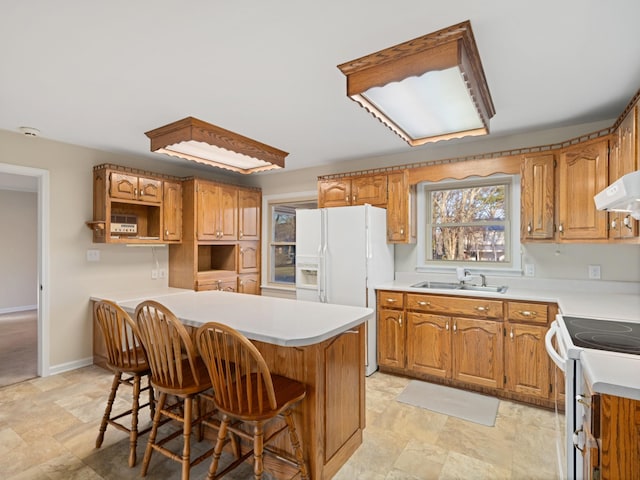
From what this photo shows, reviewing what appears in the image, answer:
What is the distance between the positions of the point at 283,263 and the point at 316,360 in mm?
3327

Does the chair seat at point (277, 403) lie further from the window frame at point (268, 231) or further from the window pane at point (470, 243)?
the window frame at point (268, 231)

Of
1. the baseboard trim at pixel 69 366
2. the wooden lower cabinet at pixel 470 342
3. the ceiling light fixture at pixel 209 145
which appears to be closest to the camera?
the ceiling light fixture at pixel 209 145

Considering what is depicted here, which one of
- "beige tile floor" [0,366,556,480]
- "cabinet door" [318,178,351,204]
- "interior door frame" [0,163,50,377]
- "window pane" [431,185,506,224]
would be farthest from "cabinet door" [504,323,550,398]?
"interior door frame" [0,163,50,377]

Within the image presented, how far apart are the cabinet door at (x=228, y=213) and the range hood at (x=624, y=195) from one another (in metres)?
3.91

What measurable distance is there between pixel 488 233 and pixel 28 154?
4684mm

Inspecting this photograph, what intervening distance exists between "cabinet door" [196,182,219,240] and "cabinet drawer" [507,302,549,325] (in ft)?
11.2

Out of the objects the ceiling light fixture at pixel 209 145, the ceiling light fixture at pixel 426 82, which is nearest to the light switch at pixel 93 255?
the ceiling light fixture at pixel 209 145

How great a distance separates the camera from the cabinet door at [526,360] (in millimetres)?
2770

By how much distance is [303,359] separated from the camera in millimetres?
1903

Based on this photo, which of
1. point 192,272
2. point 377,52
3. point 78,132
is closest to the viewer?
point 377,52

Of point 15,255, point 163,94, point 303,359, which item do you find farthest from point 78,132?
point 15,255

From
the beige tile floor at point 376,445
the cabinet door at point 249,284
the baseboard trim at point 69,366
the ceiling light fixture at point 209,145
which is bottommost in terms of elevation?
the beige tile floor at point 376,445

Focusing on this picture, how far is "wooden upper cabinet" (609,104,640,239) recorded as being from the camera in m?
2.08

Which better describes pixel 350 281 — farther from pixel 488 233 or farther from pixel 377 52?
pixel 377 52
